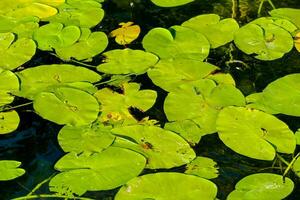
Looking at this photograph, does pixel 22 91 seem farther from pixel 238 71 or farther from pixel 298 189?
pixel 298 189

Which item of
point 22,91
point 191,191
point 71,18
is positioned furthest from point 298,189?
point 71,18

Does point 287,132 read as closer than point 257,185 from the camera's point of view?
No

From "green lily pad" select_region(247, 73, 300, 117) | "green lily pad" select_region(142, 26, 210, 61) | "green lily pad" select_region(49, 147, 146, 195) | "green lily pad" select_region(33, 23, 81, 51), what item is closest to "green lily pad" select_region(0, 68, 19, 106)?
"green lily pad" select_region(33, 23, 81, 51)

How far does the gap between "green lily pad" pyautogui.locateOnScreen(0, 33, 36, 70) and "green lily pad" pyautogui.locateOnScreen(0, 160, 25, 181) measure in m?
0.45

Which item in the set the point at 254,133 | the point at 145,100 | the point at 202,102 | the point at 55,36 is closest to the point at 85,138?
the point at 145,100

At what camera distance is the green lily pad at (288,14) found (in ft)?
7.61

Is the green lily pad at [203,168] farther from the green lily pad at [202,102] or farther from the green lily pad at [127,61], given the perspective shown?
the green lily pad at [127,61]

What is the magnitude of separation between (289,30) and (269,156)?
696 millimetres

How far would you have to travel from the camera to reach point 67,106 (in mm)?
1896

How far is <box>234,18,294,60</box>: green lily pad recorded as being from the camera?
7.07ft

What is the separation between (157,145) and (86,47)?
599mm

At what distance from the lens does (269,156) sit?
5.65 feet

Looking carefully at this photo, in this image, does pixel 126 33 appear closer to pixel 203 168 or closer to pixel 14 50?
pixel 14 50

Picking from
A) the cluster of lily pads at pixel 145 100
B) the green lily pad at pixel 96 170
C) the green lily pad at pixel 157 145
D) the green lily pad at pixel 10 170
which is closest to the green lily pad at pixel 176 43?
the cluster of lily pads at pixel 145 100
